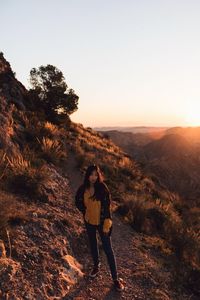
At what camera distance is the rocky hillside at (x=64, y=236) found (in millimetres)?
7488

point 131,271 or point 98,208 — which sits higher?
point 98,208

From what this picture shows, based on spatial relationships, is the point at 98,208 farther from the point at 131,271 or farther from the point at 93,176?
the point at 131,271

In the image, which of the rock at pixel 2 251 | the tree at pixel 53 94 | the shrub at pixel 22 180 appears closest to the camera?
the rock at pixel 2 251

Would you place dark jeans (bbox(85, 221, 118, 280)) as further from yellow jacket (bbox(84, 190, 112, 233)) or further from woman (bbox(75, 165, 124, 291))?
yellow jacket (bbox(84, 190, 112, 233))

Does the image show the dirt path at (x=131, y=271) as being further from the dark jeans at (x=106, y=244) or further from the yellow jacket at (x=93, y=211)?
the yellow jacket at (x=93, y=211)

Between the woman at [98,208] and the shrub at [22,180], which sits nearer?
the woman at [98,208]

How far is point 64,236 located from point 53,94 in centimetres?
1648

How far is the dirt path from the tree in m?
13.5

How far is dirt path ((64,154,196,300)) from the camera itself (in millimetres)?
7859

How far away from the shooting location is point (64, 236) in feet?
31.7

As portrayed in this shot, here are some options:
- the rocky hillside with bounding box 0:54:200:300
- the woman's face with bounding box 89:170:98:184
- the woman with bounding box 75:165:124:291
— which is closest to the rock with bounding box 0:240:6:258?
the rocky hillside with bounding box 0:54:200:300

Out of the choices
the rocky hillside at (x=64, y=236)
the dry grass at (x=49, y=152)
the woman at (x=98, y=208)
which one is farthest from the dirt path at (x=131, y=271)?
the dry grass at (x=49, y=152)

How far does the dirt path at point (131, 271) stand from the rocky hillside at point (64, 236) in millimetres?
21

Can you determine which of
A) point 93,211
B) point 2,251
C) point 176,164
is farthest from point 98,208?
point 176,164
